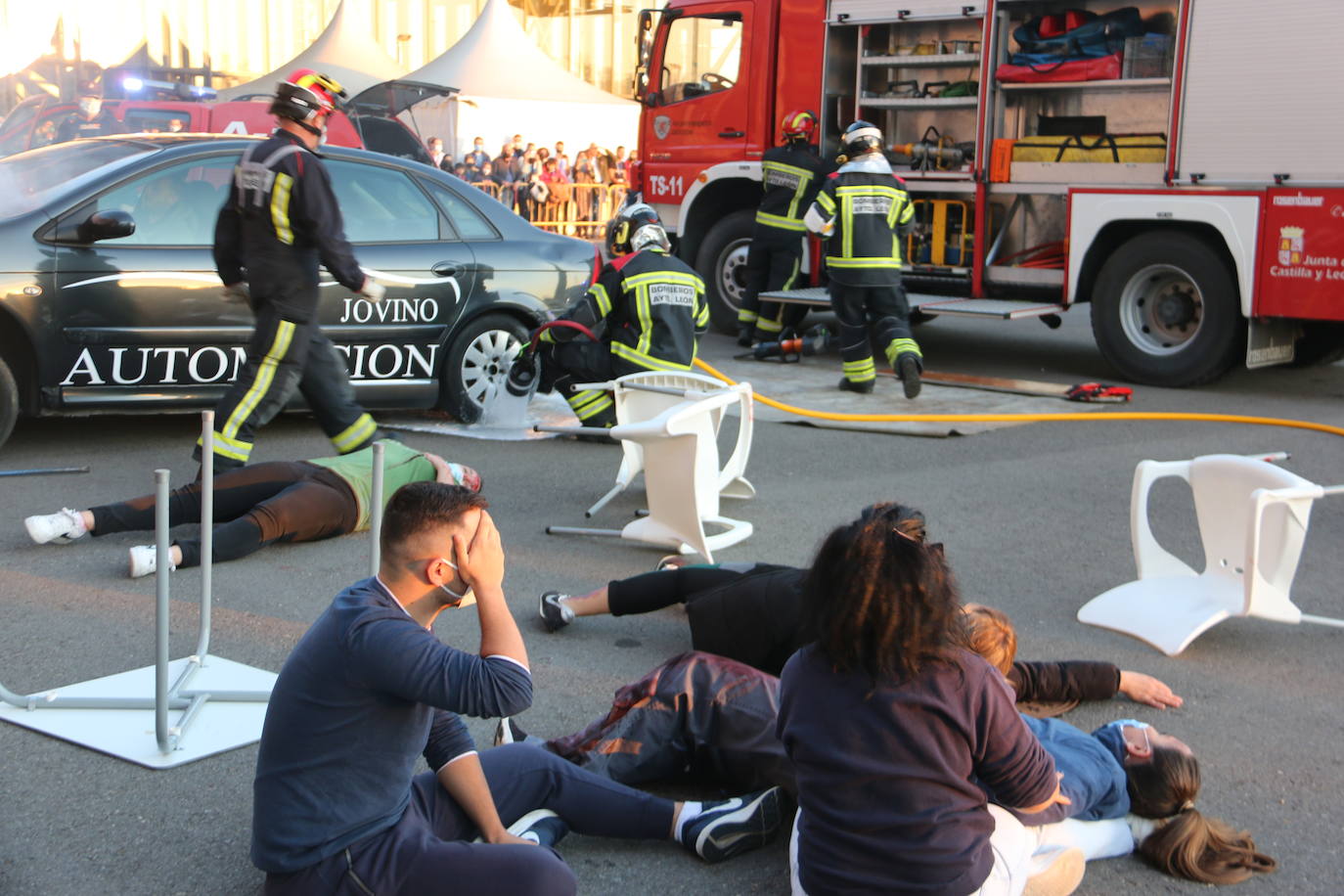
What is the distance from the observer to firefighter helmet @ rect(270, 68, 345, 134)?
6.27 metres

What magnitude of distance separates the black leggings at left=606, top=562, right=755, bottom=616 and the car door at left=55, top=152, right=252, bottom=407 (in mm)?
3518

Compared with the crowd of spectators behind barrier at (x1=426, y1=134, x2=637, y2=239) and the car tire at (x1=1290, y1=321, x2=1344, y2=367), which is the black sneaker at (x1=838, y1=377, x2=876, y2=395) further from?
the crowd of spectators behind barrier at (x1=426, y1=134, x2=637, y2=239)

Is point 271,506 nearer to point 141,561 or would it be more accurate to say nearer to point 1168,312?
point 141,561

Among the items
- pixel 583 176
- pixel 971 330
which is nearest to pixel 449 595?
pixel 971 330

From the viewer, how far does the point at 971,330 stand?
45.0 feet

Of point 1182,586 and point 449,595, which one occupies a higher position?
point 449,595

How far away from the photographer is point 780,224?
38.4ft

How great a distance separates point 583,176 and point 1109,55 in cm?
1607

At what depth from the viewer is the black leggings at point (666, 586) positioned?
4.30 m

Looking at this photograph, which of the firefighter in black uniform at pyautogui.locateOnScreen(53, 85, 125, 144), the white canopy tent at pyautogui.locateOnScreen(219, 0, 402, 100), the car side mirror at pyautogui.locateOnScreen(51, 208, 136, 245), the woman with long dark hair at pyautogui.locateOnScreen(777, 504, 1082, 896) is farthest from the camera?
the white canopy tent at pyautogui.locateOnScreen(219, 0, 402, 100)

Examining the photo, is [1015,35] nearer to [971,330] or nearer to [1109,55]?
[1109,55]

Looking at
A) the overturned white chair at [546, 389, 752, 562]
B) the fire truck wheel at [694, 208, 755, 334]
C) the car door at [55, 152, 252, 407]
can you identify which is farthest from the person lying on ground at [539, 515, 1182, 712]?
the fire truck wheel at [694, 208, 755, 334]

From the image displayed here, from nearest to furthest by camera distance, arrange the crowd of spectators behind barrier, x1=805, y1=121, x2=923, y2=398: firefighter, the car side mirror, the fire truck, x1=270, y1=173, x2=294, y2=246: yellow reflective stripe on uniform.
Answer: x1=270, y1=173, x2=294, y2=246: yellow reflective stripe on uniform < the car side mirror < the fire truck < x1=805, y1=121, x2=923, y2=398: firefighter < the crowd of spectators behind barrier

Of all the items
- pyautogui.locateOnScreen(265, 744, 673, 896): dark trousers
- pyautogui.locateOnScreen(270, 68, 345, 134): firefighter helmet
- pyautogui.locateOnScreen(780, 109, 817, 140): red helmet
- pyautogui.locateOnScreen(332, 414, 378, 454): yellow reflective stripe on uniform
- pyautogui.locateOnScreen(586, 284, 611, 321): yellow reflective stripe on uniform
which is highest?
pyautogui.locateOnScreen(780, 109, 817, 140): red helmet
